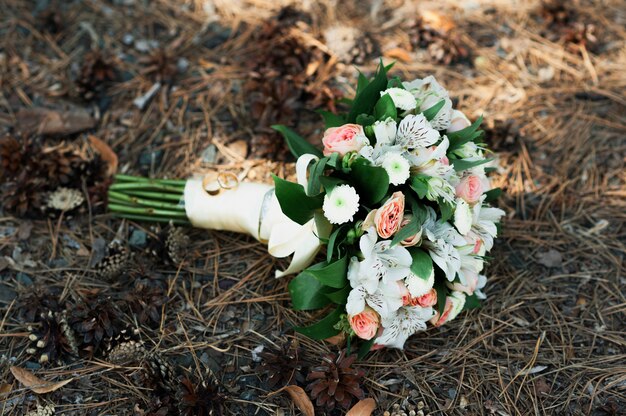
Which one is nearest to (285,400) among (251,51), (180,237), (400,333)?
(400,333)

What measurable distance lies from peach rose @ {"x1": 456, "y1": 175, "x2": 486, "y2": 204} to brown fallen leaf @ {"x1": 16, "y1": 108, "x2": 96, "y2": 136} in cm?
201

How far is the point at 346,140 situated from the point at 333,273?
1.63 feet

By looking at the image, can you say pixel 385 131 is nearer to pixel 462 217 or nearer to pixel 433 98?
pixel 433 98

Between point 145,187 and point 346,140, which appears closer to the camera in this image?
point 346,140

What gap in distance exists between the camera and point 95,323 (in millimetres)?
2336

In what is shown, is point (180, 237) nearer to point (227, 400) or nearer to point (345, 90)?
point (227, 400)

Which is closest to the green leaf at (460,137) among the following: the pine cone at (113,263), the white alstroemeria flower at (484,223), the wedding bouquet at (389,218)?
the wedding bouquet at (389,218)

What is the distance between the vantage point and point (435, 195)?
7.04ft

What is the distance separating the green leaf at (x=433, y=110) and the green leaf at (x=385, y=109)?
13 centimetres

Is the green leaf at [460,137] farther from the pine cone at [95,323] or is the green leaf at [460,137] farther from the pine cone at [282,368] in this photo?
the pine cone at [95,323]

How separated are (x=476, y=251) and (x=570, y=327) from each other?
608 mm

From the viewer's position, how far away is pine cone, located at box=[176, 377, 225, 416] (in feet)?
6.89

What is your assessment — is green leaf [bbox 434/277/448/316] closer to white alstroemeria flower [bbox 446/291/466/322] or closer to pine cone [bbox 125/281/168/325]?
white alstroemeria flower [bbox 446/291/466/322]

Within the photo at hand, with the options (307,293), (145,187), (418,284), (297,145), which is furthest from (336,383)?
(145,187)
